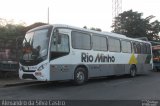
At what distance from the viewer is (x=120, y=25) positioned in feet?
175

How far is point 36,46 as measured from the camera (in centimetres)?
1388

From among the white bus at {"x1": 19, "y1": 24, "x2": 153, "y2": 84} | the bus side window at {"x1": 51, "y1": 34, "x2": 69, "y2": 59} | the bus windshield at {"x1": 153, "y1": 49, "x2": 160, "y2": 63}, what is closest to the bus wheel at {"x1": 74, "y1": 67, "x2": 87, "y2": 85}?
the white bus at {"x1": 19, "y1": 24, "x2": 153, "y2": 84}

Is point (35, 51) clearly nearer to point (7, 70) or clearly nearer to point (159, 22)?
point (7, 70)

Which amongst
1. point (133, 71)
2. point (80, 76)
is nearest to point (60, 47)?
point (80, 76)

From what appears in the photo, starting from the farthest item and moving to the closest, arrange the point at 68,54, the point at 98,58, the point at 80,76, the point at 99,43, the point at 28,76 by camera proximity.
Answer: the point at 99,43, the point at 98,58, the point at 80,76, the point at 68,54, the point at 28,76

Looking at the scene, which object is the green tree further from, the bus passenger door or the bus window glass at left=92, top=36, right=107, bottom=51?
the bus window glass at left=92, top=36, right=107, bottom=51

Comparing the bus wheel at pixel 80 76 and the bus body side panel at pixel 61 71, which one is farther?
the bus wheel at pixel 80 76

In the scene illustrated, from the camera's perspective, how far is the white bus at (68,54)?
13.5m

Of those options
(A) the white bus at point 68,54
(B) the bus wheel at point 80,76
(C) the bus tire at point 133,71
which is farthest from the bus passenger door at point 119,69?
(B) the bus wheel at point 80,76

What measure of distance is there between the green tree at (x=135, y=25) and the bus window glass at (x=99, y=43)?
3402 cm

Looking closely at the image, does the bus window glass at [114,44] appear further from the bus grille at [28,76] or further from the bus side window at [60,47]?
the bus grille at [28,76]

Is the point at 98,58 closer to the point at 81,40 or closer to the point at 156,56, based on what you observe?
the point at 81,40

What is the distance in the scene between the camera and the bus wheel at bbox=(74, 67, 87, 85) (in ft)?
49.1

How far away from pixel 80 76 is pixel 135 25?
3859 centimetres
